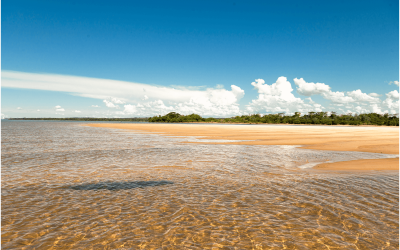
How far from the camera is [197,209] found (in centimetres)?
726

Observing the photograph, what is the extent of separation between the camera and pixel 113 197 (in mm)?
8344

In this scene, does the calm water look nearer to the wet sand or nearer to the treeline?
the wet sand

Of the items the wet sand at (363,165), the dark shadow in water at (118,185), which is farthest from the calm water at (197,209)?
the wet sand at (363,165)

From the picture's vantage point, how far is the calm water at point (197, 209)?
5426 millimetres

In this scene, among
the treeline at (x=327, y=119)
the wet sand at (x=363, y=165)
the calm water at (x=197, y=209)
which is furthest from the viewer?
the treeline at (x=327, y=119)

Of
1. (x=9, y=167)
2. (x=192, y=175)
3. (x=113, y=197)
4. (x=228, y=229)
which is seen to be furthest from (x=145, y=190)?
(x=9, y=167)

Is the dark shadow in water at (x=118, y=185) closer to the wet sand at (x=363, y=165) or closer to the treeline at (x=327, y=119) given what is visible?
the wet sand at (x=363, y=165)

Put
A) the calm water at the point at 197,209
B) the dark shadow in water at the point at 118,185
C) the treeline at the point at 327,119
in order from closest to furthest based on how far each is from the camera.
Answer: the calm water at the point at 197,209
the dark shadow in water at the point at 118,185
the treeline at the point at 327,119

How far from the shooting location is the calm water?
17.8ft

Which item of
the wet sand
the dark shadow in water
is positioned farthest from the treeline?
the dark shadow in water

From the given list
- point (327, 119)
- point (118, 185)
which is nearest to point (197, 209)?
point (118, 185)

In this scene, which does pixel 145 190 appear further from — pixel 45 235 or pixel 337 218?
pixel 337 218

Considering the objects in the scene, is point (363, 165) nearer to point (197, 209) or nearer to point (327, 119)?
point (197, 209)

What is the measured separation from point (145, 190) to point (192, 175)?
2.93 m
